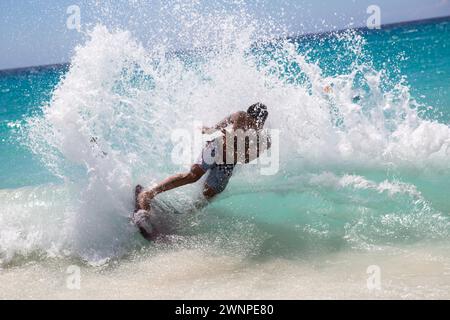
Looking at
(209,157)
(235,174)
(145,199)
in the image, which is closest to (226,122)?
(209,157)

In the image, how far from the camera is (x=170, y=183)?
18.8ft

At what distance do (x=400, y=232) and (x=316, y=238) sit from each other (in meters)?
0.96

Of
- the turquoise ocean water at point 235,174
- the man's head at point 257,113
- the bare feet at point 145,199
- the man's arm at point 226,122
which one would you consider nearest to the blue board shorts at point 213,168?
the man's arm at point 226,122

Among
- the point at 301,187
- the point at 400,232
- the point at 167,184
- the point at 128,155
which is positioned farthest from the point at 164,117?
the point at 400,232

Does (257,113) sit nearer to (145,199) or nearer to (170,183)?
(170,183)

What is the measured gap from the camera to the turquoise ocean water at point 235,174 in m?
5.22

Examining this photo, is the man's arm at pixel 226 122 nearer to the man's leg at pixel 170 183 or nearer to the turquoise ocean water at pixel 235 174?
the man's leg at pixel 170 183

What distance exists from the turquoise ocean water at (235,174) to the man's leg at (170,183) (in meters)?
0.25

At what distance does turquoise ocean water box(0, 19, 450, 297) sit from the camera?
522cm

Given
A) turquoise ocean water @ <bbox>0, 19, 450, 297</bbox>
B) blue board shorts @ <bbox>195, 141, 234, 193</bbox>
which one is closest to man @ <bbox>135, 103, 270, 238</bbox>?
blue board shorts @ <bbox>195, 141, 234, 193</bbox>

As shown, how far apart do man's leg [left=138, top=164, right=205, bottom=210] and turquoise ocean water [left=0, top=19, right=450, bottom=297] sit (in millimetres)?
248

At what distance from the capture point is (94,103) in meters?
5.85

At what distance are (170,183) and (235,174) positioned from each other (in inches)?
80.8

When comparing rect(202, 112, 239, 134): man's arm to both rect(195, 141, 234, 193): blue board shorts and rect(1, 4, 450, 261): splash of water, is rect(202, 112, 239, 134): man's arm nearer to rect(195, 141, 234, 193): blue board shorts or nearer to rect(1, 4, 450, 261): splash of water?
rect(195, 141, 234, 193): blue board shorts
